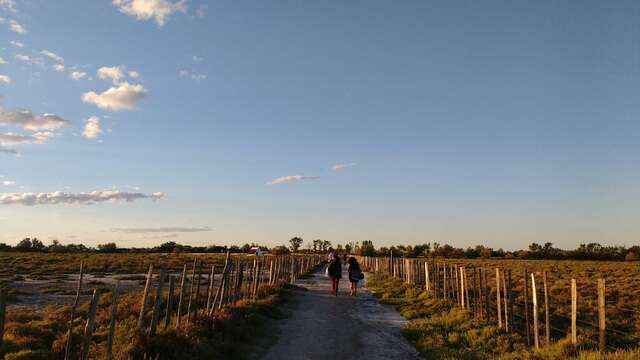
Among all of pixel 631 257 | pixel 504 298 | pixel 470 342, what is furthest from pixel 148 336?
pixel 631 257

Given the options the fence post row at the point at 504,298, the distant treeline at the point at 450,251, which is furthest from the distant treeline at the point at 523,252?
the fence post row at the point at 504,298

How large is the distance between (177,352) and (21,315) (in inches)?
393

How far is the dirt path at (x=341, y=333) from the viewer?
11868 mm

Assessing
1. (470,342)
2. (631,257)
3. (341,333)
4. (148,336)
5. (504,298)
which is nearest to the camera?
(148,336)

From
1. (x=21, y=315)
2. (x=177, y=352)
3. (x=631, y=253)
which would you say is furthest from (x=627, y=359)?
(x=631, y=253)

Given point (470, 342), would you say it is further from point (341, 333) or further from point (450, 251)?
point (450, 251)

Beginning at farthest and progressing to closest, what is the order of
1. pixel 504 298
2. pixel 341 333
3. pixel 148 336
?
pixel 504 298
pixel 341 333
pixel 148 336

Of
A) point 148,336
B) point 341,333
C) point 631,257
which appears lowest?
point 341,333

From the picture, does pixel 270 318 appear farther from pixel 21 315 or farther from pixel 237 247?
pixel 237 247

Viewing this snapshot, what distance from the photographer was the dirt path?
11868mm

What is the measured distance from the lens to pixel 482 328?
14.4 meters

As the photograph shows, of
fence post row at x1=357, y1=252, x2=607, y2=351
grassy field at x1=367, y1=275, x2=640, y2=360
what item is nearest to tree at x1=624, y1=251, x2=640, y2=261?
fence post row at x1=357, y1=252, x2=607, y2=351

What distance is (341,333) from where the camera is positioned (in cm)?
1435

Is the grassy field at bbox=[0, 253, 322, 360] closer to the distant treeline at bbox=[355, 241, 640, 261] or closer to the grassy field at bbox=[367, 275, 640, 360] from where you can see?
the grassy field at bbox=[367, 275, 640, 360]
